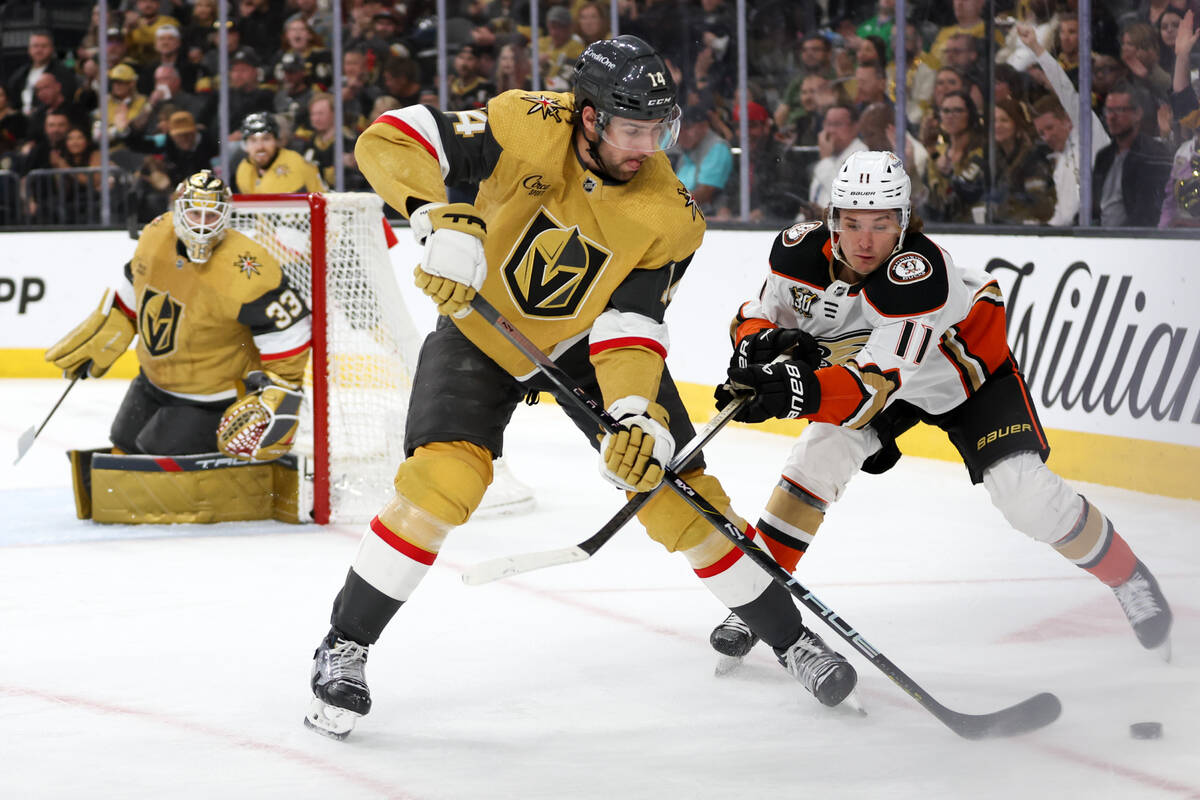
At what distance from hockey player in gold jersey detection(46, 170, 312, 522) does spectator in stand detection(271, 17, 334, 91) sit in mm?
4105

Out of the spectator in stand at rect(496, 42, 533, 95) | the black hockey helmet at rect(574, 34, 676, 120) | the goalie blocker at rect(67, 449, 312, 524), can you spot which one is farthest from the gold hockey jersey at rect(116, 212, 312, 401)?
the spectator in stand at rect(496, 42, 533, 95)

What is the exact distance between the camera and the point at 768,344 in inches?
106

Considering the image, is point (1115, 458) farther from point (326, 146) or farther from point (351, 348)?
point (326, 146)

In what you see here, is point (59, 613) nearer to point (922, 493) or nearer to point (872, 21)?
point (922, 493)

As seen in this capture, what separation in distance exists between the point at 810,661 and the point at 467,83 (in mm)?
5762

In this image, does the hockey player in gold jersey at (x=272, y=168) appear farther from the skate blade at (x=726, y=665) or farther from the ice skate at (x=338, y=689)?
the ice skate at (x=338, y=689)

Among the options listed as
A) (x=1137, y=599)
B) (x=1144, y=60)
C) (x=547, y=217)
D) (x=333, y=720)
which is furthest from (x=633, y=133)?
(x=1144, y=60)

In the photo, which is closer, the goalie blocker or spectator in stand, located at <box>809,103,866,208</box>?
the goalie blocker

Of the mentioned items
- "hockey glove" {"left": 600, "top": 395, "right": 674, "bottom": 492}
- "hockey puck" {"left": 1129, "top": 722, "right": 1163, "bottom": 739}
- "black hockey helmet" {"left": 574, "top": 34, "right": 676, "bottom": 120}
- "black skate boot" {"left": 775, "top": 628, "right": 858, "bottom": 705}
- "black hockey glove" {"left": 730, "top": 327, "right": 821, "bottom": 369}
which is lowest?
"hockey puck" {"left": 1129, "top": 722, "right": 1163, "bottom": 739}

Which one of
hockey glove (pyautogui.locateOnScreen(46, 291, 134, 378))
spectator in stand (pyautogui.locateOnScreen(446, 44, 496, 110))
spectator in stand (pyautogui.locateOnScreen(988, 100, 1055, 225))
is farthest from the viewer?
spectator in stand (pyautogui.locateOnScreen(446, 44, 496, 110))

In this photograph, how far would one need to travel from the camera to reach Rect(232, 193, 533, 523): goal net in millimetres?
4293

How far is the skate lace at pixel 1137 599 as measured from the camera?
9.63ft

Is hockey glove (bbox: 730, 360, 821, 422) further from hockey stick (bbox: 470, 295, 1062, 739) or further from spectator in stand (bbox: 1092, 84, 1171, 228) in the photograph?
spectator in stand (bbox: 1092, 84, 1171, 228)

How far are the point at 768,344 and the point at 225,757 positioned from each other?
1.13 m
